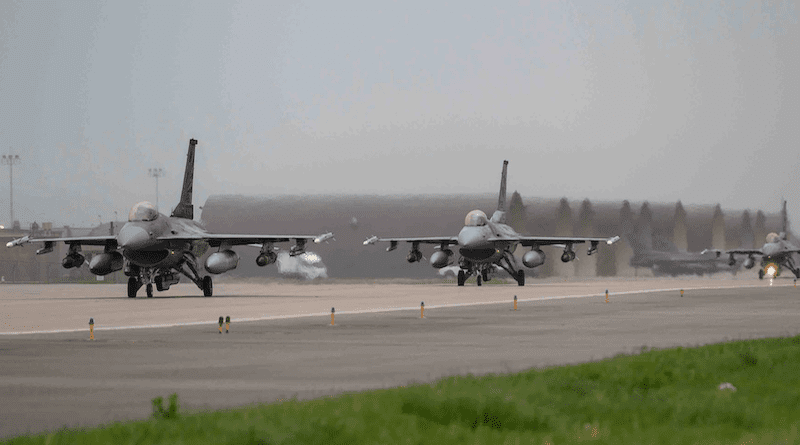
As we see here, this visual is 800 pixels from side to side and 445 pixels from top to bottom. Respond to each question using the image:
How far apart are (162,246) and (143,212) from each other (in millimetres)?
2055

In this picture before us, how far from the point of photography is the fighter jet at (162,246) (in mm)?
54312

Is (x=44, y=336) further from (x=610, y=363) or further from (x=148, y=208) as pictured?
(x=148, y=208)

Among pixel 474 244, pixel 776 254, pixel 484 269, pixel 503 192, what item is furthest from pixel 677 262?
pixel 474 244

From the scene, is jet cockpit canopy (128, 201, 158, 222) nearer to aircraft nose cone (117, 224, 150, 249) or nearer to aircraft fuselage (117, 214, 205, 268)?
aircraft fuselage (117, 214, 205, 268)

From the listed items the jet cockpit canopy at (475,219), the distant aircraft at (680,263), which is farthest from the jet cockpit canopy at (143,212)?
the distant aircraft at (680,263)

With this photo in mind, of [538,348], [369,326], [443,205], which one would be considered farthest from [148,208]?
[443,205]

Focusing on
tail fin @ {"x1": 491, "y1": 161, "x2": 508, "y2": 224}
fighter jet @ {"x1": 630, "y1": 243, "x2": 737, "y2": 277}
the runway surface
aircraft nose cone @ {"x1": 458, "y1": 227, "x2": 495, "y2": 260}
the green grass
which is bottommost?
fighter jet @ {"x1": 630, "y1": 243, "x2": 737, "y2": 277}

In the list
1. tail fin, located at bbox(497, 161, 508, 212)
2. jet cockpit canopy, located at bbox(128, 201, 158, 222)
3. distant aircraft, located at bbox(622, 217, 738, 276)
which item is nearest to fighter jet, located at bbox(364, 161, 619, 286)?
tail fin, located at bbox(497, 161, 508, 212)

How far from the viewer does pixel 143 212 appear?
179 feet

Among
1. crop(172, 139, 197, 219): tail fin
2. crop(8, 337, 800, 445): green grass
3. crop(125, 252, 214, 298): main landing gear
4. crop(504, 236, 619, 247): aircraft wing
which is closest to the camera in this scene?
crop(8, 337, 800, 445): green grass

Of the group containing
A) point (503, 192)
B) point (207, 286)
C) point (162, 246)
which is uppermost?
point (503, 192)

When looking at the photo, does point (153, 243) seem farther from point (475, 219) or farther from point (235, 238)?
point (475, 219)

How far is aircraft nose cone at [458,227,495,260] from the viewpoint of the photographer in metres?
72.4

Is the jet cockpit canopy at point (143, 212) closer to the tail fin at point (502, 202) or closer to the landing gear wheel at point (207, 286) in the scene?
the landing gear wheel at point (207, 286)
